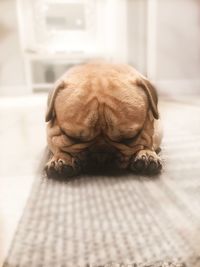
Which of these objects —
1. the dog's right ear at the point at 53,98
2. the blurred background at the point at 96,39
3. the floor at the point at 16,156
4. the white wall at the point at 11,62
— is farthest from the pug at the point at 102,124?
the white wall at the point at 11,62

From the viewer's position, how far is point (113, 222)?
0.80 m

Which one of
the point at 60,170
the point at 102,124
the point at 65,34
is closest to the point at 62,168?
the point at 60,170

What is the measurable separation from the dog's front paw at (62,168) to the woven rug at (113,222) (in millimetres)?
27

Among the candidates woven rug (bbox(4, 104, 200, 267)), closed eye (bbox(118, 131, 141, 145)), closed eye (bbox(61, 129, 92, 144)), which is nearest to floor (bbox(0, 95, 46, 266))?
woven rug (bbox(4, 104, 200, 267))

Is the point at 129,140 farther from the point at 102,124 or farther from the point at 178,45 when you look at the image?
the point at 178,45

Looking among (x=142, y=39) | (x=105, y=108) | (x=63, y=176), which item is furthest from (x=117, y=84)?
(x=142, y=39)

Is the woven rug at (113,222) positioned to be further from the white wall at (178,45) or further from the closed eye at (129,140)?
the white wall at (178,45)

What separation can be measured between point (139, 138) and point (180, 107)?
4.41ft

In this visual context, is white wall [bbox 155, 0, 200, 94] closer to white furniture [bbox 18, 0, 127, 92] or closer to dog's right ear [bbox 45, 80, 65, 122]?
white furniture [bbox 18, 0, 127, 92]

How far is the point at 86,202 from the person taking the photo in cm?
91

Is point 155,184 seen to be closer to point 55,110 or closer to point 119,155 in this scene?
point 119,155

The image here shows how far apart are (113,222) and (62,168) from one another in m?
0.31

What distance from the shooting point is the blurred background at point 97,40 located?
3062mm

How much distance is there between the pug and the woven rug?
2.1 inches
